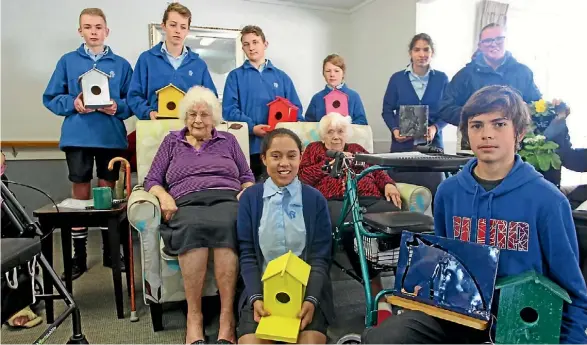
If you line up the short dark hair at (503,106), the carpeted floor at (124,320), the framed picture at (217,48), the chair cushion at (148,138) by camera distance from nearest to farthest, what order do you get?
1. the short dark hair at (503,106)
2. the carpeted floor at (124,320)
3. the chair cushion at (148,138)
4. the framed picture at (217,48)

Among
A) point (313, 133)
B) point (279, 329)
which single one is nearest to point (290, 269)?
point (279, 329)

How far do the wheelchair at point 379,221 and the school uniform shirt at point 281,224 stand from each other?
21 cm

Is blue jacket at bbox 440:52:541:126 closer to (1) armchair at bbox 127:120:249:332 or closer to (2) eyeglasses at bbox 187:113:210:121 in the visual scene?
(2) eyeglasses at bbox 187:113:210:121

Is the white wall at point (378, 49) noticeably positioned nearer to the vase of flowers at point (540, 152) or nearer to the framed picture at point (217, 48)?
the framed picture at point (217, 48)

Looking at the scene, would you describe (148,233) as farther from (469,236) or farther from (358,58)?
(358,58)

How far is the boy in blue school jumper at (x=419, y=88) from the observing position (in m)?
2.80

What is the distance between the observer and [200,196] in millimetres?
1949

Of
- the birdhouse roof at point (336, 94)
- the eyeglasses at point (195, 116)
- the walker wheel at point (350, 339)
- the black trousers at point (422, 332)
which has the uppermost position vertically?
the birdhouse roof at point (336, 94)

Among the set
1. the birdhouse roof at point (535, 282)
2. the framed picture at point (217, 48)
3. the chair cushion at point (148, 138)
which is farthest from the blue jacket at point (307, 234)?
the framed picture at point (217, 48)

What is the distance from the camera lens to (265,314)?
146cm

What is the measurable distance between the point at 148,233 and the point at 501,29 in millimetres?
2148

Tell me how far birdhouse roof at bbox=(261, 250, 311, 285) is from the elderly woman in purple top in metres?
Result: 0.38

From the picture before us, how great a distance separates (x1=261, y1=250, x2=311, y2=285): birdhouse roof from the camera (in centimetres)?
142

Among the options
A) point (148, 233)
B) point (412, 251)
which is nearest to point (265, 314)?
point (412, 251)
